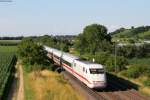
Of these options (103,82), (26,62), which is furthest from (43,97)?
(26,62)

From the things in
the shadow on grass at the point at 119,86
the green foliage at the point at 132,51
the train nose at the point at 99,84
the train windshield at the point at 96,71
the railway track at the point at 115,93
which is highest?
the train windshield at the point at 96,71

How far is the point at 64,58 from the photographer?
62688 mm

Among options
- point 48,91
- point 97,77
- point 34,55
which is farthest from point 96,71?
point 34,55

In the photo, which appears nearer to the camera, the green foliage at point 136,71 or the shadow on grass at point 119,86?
the shadow on grass at point 119,86

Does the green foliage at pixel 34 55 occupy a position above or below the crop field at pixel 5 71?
above

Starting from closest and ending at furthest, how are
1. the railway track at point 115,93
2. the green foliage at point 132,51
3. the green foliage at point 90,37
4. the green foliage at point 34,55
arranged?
the railway track at point 115,93 → the green foliage at point 34,55 → the green foliage at point 132,51 → the green foliage at point 90,37

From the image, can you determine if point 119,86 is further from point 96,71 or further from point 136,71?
point 136,71

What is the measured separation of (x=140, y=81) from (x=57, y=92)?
53.1 ft

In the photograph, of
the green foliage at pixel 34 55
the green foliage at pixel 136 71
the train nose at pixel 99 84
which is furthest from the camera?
the green foliage at pixel 34 55

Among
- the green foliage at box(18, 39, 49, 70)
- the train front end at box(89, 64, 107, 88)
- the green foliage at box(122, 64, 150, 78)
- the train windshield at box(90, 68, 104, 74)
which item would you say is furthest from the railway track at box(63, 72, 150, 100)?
the green foliage at box(18, 39, 49, 70)

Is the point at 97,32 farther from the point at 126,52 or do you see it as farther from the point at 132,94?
the point at 132,94

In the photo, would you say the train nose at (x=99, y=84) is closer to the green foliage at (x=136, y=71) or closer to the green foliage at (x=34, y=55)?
the green foliage at (x=136, y=71)

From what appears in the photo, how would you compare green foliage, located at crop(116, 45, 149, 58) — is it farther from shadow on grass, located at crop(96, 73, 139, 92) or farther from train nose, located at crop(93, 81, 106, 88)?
train nose, located at crop(93, 81, 106, 88)

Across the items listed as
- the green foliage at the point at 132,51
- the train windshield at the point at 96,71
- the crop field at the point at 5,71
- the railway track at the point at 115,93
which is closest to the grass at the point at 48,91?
the railway track at the point at 115,93
